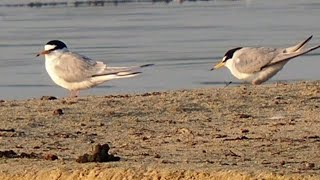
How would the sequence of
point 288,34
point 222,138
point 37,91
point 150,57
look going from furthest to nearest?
point 288,34 < point 150,57 < point 37,91 < point 222,138

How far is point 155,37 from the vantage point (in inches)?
770

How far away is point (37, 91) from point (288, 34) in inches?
281

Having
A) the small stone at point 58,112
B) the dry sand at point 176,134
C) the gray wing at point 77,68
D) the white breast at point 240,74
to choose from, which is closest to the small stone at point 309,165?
the dry sand at point 176,134

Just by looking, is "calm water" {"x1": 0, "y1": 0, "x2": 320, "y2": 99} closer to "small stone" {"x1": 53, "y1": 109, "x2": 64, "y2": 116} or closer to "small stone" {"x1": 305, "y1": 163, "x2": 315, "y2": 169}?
"small stone" {"x1": 53, "y1": 109, "x2": 64, "y2": 116}

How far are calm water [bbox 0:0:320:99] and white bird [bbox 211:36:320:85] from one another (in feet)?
2.18

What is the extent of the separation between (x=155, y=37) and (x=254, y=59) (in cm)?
602

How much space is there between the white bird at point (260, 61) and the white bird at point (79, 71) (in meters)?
1.30

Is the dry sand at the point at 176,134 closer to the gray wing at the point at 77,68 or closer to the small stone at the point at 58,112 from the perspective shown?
the small stone at the point at 58,112

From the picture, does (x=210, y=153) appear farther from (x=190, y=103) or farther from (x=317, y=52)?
(x=317, y=52)

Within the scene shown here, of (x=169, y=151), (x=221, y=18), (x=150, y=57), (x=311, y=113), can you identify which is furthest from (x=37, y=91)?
(x=221, y=18)

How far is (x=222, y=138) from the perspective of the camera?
8.78 m

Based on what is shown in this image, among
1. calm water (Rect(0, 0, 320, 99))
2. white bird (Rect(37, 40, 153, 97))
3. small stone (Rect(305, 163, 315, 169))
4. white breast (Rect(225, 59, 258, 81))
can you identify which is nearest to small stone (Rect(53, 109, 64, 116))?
white bird (Rect(37, 40, 153, 97))

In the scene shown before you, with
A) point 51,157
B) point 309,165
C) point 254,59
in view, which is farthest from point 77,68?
point 309,165

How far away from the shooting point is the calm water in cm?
1493
